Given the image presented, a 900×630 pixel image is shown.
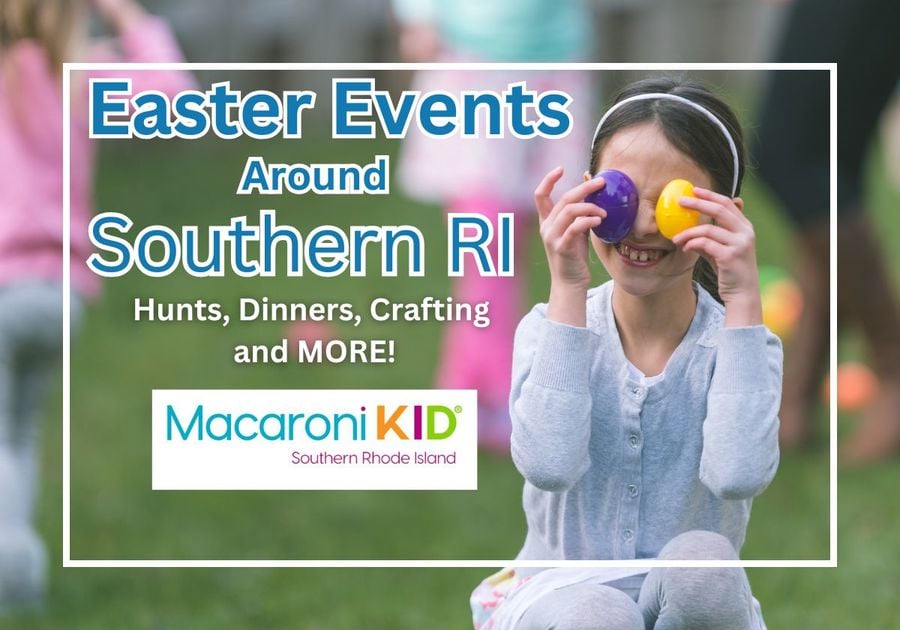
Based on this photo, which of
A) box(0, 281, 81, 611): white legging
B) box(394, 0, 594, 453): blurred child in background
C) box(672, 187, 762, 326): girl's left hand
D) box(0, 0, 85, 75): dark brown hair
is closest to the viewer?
box(672, 187, 762, 326): girl's left hand

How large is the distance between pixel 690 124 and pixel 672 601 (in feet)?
1.84

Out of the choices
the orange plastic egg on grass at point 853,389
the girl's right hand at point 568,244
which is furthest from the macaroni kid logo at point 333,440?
the orange plastic egg on grass at point 853,389

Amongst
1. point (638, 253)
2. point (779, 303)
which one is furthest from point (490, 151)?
point (779, 303)

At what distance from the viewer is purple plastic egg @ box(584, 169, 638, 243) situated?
1.81 metres

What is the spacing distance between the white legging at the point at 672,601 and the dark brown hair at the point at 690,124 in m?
0.32

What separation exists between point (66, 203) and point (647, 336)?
2.61 ft

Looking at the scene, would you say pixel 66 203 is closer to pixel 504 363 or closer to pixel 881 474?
pixel 504 363

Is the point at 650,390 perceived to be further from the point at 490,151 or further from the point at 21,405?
the point at 21,405

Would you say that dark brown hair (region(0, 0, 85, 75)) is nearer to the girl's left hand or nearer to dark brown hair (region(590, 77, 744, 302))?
dark brown hair (region(590, 77, 744, 302))

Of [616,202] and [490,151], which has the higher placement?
[490,151]

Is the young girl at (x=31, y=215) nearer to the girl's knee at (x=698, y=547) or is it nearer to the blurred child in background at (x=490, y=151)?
the blurred child in background at (x=490, y=151)

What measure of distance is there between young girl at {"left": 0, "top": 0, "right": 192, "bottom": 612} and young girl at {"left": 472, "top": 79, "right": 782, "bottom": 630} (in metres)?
0.99

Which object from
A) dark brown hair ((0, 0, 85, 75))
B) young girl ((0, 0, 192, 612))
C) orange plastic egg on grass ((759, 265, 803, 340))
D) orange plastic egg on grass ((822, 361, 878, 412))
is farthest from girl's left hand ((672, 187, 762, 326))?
orange plastic egg on grass ((759, 265, 803, 340))

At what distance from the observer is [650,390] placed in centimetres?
187
